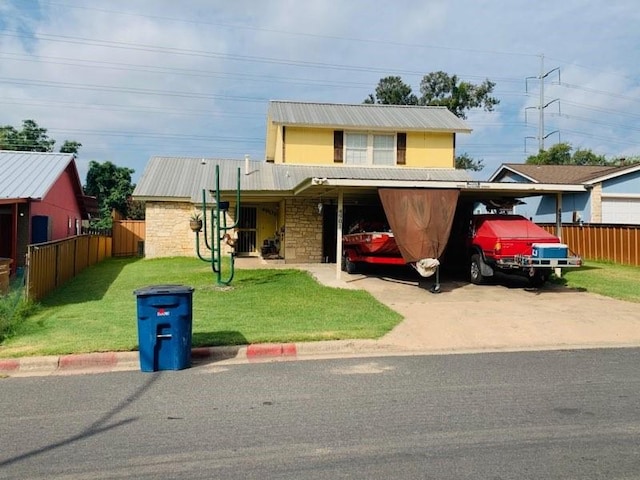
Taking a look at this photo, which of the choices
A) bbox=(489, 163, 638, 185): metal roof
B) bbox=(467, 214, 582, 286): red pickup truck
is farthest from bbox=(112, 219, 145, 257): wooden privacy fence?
bbox=(489, 163, 638, 185): metal roof

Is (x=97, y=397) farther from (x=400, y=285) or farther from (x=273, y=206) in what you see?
(x=273, y=206)

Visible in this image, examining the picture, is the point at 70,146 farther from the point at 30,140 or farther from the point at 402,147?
the point at 402,147

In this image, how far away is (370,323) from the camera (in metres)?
9.16

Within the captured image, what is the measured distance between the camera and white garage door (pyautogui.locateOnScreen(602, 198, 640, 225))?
990 inches

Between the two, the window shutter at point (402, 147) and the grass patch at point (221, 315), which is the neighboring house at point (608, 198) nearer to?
the window shutter at point (402, 147)

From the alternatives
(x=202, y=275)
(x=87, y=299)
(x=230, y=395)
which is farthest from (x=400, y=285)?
(x=230, y=395)

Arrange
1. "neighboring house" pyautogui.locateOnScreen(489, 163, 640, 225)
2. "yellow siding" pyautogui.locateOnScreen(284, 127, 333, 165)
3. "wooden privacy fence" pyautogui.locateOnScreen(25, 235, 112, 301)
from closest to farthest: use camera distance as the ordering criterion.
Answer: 1. "wooden privacy fence" pyautogui.locateOnScreen(25, 235, 112, 301)
2. "yellow siding" pyautogui.locateOnScreen(284, 127, 333, 165)
3. "neighboring house" pyautogui.locateOnScreen(489, 163, 640, 225)

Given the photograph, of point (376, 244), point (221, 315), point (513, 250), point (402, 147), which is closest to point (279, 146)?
point (402, 147)

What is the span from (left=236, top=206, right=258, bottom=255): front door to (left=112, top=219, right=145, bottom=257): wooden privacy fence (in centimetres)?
655

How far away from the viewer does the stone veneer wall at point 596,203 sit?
24.8 meters

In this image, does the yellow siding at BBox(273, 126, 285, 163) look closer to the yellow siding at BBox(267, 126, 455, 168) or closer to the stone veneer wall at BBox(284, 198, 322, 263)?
the yellow siding at BBox(267, 126, 455, 168)

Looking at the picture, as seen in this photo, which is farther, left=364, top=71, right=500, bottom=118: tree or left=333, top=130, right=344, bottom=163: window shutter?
left=364, top=71, right=500, bottom=118: tree

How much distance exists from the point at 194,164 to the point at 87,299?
15277 mm

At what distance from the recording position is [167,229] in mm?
23125
